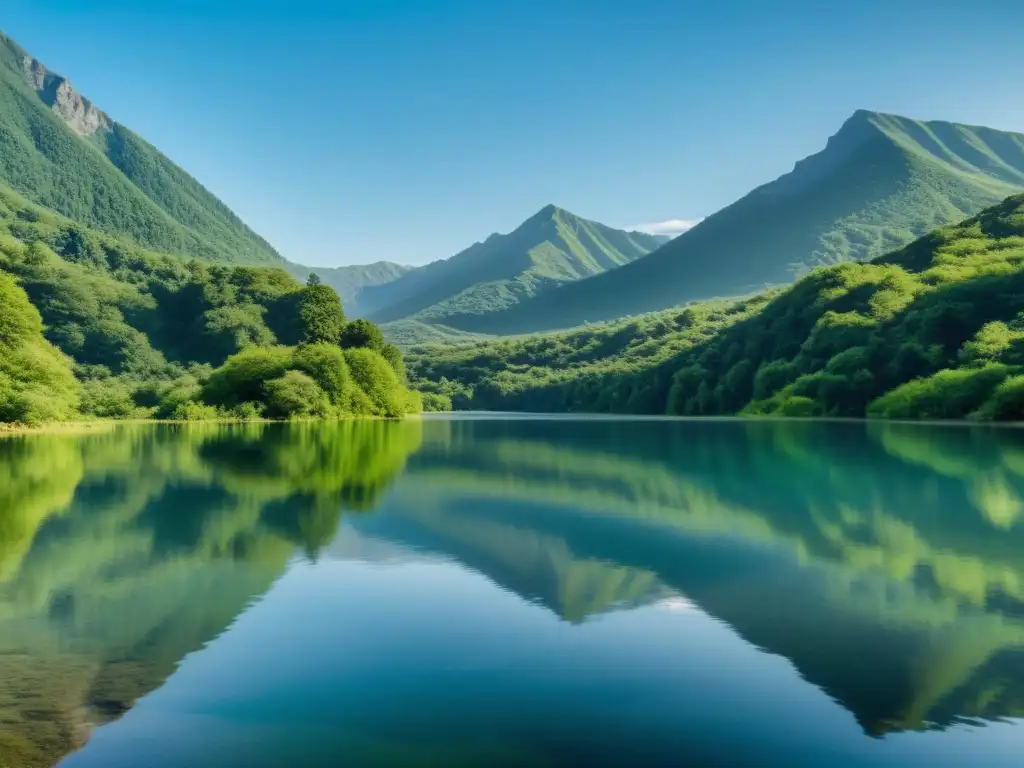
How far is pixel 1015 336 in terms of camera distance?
67312 mm

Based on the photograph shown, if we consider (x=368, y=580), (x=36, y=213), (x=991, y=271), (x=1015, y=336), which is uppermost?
(x=36, y=213)

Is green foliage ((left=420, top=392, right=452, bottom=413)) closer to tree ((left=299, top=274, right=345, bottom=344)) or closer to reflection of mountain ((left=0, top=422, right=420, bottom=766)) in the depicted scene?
tree ((left=299, top=274, right=345, bottom=344))

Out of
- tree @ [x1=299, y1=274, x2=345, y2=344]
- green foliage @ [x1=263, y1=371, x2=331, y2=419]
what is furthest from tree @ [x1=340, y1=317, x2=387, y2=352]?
green foliage @ [x1=263, y1=371, x2=331, y2=419]

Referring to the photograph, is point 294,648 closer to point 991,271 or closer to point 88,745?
point 88,745

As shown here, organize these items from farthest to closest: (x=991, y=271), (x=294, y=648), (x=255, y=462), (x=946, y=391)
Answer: (x=991, y=271) → (x=946, y=391) → (x=255, y=462) → (x=294, y=648)

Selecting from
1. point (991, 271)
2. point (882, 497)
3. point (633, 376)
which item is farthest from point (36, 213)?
point (882, 497)

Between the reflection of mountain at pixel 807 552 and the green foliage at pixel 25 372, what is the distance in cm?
3018

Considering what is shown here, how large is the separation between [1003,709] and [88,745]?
6.41 metres

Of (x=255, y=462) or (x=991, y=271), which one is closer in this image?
(x=255, y=462)

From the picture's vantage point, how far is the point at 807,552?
41.3 feet

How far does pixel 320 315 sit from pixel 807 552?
311 ft

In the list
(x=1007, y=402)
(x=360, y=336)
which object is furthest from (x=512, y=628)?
(x=360, y=336)

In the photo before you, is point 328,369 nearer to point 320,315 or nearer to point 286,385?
point 286,385

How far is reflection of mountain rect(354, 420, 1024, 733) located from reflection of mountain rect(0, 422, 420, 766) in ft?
7.58
